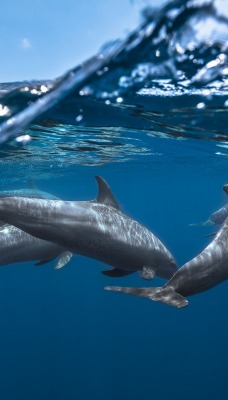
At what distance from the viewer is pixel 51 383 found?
1487 inches

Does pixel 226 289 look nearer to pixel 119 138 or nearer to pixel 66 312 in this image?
pixel 66 312

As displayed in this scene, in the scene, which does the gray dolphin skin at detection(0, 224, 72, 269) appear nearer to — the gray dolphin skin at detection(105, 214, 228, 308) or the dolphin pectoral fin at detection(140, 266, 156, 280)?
the dolphin pectoral fin at detection(140, 266, 156, 280)

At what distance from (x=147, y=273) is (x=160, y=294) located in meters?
2.21

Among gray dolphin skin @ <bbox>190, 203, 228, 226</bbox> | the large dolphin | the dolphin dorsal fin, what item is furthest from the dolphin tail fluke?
gray dolphin skin @ <bbox>190, 203, 228, 226</bbox>

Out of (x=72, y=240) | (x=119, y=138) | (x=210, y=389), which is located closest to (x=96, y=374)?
(x=210, y=389)

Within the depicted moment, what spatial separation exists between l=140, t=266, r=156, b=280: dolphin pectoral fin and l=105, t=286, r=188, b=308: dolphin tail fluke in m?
1.53

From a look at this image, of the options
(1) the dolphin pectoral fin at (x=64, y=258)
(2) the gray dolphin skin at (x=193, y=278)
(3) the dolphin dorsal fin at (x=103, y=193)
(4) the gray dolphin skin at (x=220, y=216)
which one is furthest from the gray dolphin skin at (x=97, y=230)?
(4) the gray dolphin skin at (x=220, y=216)

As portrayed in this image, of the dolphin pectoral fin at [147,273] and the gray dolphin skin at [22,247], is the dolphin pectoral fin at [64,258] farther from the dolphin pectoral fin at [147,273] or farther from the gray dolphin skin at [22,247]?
the dolphin pectoral fin at [147,273]

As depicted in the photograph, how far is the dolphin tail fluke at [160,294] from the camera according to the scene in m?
6.59

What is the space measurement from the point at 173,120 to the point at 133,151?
30.3 feet

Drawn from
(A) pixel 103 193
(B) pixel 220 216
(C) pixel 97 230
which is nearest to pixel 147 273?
(C) pixel 97 230

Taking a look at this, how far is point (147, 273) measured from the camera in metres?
9.04

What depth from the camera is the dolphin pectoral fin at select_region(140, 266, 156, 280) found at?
A: 8758 millimetres

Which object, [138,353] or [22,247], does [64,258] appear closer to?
[22,247]
